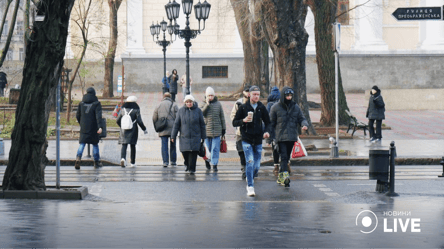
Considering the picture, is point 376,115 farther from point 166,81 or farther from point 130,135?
point 166,81

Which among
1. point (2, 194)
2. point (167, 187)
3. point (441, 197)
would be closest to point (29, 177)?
point (2, 194)

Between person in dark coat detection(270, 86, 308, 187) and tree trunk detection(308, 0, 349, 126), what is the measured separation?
13.2 metres

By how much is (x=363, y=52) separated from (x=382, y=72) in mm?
Answer: 1663

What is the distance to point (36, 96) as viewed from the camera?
13.0 metres

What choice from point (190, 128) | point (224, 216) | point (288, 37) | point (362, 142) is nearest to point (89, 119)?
point (190, 128)

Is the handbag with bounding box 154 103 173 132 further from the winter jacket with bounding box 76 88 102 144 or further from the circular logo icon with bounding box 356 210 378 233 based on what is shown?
the circular logo icon with bounding box 356 210 378 233

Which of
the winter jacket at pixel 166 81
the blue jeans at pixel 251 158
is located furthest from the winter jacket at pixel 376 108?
the winter jacket at pixel 166 81

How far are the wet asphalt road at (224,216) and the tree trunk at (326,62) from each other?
12.8 meters

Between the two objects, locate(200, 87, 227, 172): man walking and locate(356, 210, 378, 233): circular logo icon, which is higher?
locate(200, 87, 227, 172): man walking

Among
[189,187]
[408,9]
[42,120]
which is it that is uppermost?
[408,9]

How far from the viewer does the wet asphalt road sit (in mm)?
8773

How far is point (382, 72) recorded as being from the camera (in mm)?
50344

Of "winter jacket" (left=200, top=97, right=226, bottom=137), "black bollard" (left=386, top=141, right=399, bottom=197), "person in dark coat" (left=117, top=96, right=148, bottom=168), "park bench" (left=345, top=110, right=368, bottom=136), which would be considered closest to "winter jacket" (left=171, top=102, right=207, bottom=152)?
"winter jacket" (left=200, top=97, right=226, bottom=137)

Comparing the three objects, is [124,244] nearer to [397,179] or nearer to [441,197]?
[441,197]
